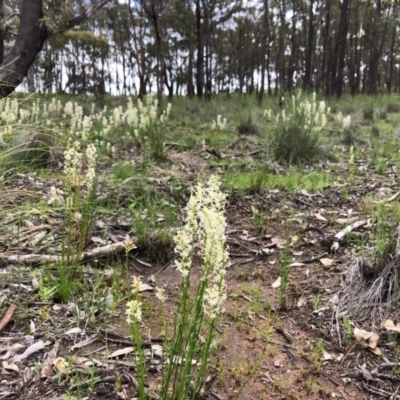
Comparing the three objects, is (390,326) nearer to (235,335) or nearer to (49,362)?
(235,335)

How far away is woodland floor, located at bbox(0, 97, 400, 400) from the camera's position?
192 cm

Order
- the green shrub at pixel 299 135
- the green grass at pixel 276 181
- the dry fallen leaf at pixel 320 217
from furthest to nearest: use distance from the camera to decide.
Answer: the green shrub at pixel 299 135 → the green grass at pixel 276 181 → the dry fallen leaf at pixel 320 217

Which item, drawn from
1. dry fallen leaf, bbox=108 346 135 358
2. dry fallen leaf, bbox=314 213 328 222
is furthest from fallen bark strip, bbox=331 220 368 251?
dry fallen leaf, bbox=108 346 135 358

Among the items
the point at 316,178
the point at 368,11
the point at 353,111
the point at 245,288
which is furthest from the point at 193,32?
→ the point at 245,288

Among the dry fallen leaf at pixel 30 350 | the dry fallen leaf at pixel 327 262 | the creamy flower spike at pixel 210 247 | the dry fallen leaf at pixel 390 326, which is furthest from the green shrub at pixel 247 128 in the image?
the creamy flower spike at pixel 210 247

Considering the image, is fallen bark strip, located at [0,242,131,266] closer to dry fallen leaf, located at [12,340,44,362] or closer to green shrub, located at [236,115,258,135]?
dry fallen leaf, located at [12,340,44,362]

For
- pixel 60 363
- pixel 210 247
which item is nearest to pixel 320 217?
pixel 60 363

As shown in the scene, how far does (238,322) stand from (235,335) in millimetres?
114

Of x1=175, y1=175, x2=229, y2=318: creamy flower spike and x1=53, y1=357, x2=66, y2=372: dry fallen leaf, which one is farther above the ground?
x1=175, y1=175, x2=229, y2=318: creamy flower spike

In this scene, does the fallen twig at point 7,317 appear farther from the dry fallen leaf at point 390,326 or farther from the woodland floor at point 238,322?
the dry fallen leaf at point 390,326

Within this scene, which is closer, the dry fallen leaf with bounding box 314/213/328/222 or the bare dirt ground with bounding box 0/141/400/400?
the bare dirt ground with bounding box 0/141/400/400

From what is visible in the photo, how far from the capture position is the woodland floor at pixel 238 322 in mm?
1918

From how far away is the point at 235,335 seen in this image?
231 centimetres

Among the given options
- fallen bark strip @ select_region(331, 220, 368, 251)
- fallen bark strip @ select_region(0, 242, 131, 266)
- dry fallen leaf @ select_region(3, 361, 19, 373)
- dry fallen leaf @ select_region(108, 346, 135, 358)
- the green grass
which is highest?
the green grass
